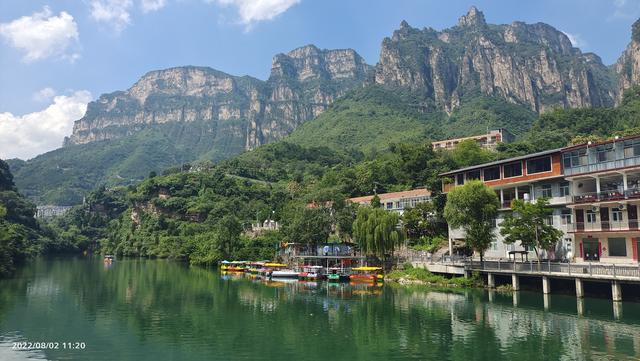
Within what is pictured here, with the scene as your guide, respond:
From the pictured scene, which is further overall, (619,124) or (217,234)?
(619,124)

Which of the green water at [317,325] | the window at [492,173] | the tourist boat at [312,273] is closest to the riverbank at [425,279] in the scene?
the green water at [317,325]

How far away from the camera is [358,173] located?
120750 mm

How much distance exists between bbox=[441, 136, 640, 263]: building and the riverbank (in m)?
6.48

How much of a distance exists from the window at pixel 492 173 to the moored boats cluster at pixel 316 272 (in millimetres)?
19261

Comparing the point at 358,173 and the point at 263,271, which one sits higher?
the point at 358,173

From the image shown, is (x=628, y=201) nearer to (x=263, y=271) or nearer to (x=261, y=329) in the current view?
(x=261, y=329)

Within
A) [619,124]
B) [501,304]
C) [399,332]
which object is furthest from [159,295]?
[619,124]

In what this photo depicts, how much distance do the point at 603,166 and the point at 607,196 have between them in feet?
9.74

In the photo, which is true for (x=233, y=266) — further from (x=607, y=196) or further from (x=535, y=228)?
(x=607, y=196)

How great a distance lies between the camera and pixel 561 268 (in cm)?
4606

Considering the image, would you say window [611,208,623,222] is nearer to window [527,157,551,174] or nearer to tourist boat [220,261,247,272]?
window [527,157,551,174]

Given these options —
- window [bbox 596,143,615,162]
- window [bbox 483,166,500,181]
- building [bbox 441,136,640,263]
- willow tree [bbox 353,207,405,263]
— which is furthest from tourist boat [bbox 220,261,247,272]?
window [bbox 596,143,615,162]

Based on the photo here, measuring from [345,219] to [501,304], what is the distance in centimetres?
3899

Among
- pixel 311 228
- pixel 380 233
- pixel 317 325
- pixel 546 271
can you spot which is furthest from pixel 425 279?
pixel 311 228
